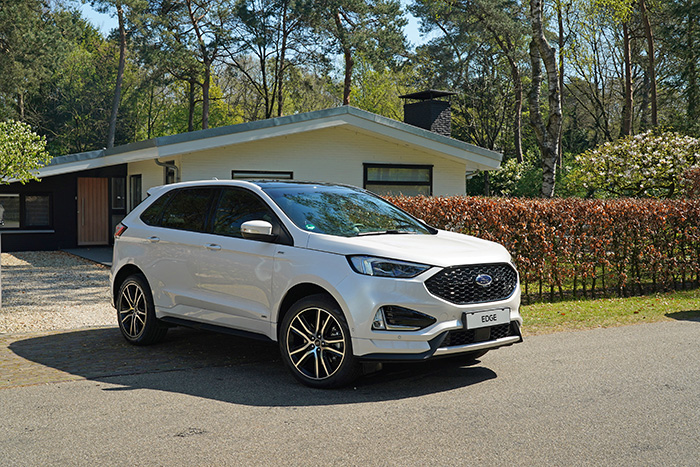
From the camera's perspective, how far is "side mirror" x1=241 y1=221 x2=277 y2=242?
655cm

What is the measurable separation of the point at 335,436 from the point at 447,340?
154 cm

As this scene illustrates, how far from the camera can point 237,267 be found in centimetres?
688

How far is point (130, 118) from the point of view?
49.9 meters

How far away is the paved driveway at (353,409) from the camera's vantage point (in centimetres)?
451

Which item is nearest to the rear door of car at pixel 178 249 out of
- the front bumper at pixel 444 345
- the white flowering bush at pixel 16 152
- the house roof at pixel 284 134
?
the front bumper at pixel 444 345

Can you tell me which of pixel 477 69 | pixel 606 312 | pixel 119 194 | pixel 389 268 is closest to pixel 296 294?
pixel 389 268

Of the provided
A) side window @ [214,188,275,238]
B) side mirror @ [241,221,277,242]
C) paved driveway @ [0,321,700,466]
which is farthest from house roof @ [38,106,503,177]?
side mirror @ [241,221,277,242]

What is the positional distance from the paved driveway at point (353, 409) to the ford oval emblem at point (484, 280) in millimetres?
925

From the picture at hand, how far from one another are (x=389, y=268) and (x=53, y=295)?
8952mm

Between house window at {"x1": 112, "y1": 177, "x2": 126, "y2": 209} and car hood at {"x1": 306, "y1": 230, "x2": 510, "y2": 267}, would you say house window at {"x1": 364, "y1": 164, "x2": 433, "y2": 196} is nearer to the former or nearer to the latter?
house window at {"x1": 112, "y1": 177, "x2": 126, "y2": 209}

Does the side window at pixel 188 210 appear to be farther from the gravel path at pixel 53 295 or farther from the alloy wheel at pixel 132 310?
the gravel path at pixel 53 295

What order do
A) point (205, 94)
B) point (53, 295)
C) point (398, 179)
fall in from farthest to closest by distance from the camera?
1. point (205, 94)
2. point (398, 179)
3. point (53, 295)

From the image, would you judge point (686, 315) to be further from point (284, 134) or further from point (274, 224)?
point (284, 134)

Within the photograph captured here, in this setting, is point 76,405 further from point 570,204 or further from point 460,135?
point 460,135
